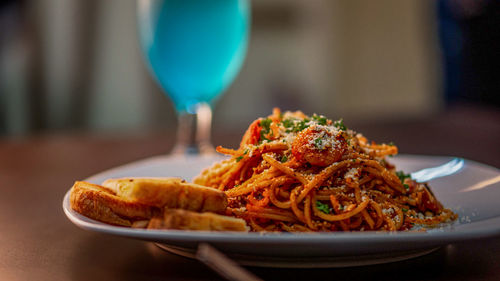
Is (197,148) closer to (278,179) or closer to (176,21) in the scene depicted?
(176,21)

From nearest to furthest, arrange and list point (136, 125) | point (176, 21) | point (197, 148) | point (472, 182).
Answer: point (472, 182), point (176, 21), point (197, 148), point (136, 125)

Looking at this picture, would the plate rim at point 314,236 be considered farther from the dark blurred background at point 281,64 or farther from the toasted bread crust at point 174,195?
the dark blurred background at point 281,64

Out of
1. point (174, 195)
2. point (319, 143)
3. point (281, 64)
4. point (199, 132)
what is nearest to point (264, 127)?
point (319, 143)

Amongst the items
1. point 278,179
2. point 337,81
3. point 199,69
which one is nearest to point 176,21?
point 199,69

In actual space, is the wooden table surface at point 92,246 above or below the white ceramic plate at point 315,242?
below

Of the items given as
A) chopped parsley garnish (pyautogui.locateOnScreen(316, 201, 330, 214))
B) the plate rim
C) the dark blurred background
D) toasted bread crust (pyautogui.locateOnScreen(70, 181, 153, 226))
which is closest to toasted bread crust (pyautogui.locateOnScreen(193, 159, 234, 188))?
chopped parsley garnish (pyautogui.locateOnScreen(316, 201, 330, 214))

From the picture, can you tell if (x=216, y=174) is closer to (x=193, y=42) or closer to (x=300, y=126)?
A: (x=300, y=126)

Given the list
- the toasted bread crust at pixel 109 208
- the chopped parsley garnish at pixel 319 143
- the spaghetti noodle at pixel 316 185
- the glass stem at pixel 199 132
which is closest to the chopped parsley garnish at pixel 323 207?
the spaghetti noodle at pixel 316 185
